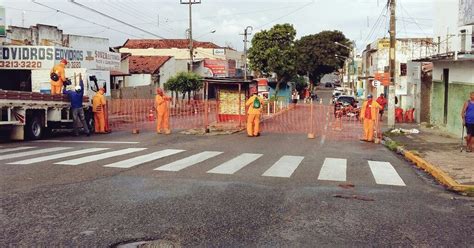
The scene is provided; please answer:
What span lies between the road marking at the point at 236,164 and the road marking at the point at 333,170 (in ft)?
5.74

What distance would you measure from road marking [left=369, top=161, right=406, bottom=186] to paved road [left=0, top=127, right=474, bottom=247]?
3cm

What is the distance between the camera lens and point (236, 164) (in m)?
12.3

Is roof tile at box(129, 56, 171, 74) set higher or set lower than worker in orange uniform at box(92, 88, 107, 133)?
higher

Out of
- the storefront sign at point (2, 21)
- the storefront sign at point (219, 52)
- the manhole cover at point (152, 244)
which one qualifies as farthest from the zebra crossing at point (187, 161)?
the storefront sign at point (219, 52)

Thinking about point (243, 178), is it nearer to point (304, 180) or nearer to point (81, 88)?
point (304, 180)

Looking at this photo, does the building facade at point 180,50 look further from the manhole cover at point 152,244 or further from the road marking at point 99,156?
the manhole cover at point 152,244

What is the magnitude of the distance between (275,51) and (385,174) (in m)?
41.4

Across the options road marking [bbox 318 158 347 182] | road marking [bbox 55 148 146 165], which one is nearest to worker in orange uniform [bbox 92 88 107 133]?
road marking [bbox 55 148 146 165]

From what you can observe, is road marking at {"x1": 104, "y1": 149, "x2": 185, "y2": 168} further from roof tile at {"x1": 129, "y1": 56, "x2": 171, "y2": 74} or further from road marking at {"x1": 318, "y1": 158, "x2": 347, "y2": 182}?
roof tile at {"x1": 129, "y1": 56, "x2": 171, "y2": 74}

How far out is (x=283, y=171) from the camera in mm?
11320

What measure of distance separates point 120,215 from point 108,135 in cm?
1387

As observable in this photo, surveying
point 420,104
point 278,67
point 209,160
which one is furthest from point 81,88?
point 278,67

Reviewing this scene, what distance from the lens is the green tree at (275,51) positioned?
5206 centimetres

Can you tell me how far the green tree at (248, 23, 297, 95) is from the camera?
171 feet
